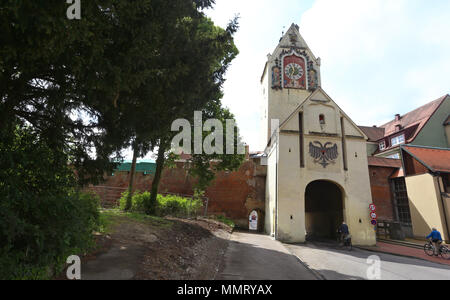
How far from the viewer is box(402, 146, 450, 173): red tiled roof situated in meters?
20.9

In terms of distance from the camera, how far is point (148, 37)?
17.3ft

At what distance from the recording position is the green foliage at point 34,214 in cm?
366

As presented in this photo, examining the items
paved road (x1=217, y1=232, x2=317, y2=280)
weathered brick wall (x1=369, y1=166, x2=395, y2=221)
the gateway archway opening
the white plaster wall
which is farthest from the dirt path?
weathered brick wall (x1=369, y1=166, x2=395, y2=221)

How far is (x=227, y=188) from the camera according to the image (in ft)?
86.7

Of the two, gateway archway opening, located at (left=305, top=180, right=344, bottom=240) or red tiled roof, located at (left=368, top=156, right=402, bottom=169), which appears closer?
gateway archway opening, located at (left=305, top=180, right=344, bottom=240)

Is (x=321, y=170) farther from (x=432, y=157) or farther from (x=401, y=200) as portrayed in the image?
(x=401, y=200)

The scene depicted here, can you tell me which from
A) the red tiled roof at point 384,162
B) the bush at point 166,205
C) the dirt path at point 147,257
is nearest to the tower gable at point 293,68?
the red tiled roof at point 384,162

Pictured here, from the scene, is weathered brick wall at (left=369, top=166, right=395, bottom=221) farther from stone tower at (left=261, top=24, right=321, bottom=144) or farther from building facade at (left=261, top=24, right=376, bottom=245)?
stone tower at (left=261, top=24, right=321, bottom=144)

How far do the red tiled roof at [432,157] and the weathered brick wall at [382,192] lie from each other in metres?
4.35

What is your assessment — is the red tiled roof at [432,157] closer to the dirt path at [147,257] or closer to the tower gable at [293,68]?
the tower gable at [293,68]

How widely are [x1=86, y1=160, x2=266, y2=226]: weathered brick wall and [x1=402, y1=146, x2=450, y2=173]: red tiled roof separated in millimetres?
13845

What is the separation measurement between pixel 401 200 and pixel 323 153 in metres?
13.1
